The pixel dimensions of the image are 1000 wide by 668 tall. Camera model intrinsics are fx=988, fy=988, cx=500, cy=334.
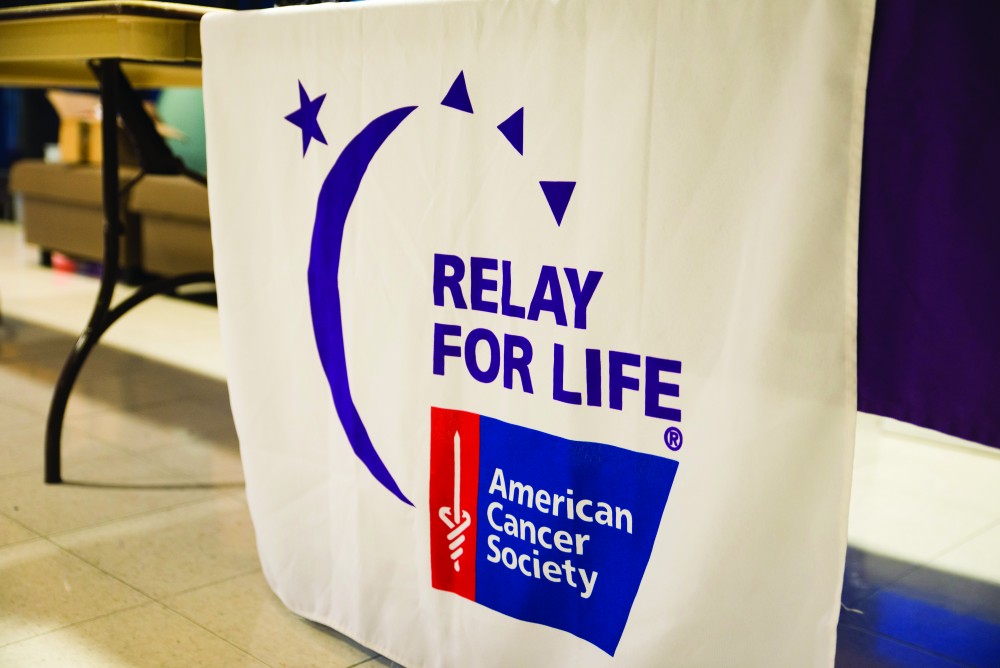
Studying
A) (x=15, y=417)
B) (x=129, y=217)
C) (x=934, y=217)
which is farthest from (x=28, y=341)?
(x=934, y=217)

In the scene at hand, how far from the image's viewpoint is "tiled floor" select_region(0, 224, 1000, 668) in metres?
1.32

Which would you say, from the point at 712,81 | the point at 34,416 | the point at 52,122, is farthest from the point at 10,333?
the point at 52,122

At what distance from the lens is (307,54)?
4.12 ft

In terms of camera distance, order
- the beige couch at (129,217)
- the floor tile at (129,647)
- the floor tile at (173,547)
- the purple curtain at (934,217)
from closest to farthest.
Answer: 1. the purple curtain at (934,217)
2. the floor tile at (129,647)
3. the floor tile at (173,547)
4. the beige couch at (129,217)

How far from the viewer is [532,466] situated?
1.10 m

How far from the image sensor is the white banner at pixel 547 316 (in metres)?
0.89

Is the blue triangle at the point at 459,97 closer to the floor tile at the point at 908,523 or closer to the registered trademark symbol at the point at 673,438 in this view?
the registered trademark symbol at the point at 673,438

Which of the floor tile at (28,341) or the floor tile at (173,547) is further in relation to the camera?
the floor tile at (28,341)

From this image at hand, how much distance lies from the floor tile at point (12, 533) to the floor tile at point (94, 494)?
1 cm

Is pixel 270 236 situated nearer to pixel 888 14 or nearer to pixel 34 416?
pixel 888 14

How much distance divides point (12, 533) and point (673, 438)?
4.03ft

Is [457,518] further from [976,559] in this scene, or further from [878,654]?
[976,559]

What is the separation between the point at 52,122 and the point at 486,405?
6.95 m

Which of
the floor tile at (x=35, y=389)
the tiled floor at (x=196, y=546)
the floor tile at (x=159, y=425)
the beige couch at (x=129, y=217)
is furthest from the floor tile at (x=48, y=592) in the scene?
the beige couch at (x=129, y=217)
